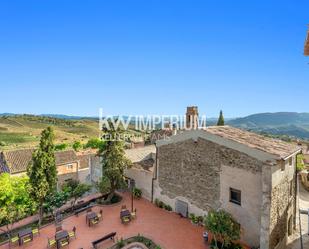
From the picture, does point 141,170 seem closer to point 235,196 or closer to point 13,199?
point 235,196

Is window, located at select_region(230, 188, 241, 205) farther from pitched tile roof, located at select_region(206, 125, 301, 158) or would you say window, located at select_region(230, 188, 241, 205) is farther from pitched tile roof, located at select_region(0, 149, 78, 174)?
pitched tile roof, located at select_region(0, 149, 78, 174)

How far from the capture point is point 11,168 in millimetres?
34969

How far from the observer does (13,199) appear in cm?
2022

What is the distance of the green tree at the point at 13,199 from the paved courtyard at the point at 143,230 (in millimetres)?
2924

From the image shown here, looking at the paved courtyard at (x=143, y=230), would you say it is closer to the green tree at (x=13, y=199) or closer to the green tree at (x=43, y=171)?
the green tree at (x=13, y=199)

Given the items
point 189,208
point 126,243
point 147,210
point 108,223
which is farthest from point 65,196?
point 189,208

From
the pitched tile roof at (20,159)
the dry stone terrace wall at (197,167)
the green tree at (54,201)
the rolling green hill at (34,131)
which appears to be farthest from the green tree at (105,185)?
the rolling green hill at (34,131)

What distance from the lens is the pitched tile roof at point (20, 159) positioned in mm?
35531

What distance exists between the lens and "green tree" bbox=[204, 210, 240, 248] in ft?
48.3

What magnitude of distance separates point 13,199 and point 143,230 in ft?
38.5

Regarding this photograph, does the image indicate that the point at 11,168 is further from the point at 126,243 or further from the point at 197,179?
→ the point at 197,179

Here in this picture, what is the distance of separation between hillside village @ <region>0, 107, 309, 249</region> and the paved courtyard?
2.92 feet

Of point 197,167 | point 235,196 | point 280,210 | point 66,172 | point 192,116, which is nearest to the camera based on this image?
point 280,210

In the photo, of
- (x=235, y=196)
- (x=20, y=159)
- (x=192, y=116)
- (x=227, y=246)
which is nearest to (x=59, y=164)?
(x=20, y=159)
